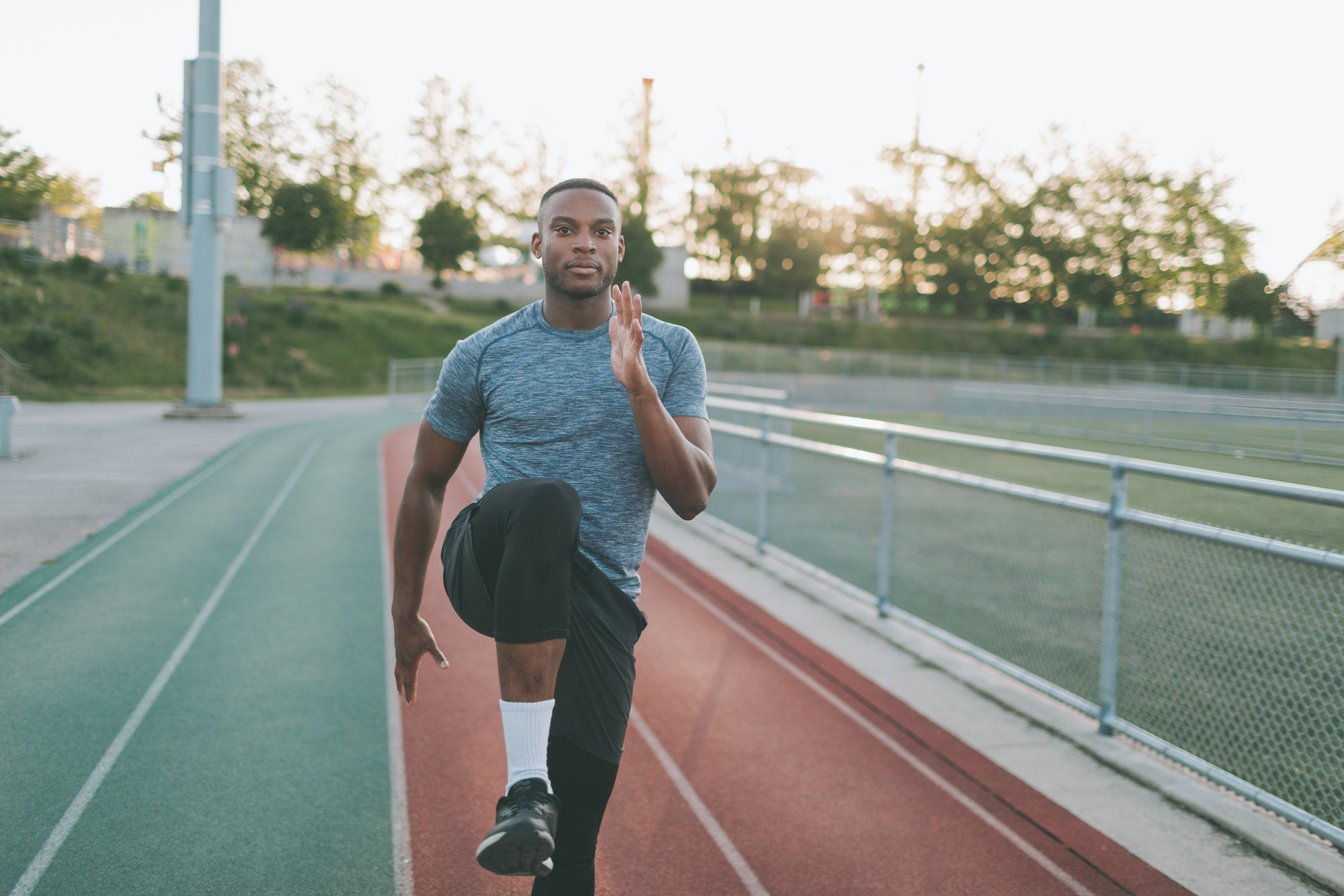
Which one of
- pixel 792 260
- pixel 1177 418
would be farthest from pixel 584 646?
pixel 792 260

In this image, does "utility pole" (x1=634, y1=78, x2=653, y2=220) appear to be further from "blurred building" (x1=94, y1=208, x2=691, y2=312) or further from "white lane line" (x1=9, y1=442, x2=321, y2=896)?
"white lane line" (x1=9, y1=442, x2=321, y2=896)

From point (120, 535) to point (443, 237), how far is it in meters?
53.9

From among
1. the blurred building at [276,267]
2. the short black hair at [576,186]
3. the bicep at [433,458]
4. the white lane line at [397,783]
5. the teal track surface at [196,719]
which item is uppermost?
the blurred building at [276,267]

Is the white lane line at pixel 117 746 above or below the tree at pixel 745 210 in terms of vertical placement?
below

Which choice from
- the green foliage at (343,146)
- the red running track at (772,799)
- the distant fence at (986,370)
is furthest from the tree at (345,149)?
the red running track at (772,799)

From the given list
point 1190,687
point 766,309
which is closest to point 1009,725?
point 1190,687

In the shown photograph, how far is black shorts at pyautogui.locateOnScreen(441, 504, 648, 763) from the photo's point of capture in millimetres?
2420

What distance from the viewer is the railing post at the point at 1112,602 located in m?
5.00

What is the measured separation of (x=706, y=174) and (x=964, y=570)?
69.9 meters

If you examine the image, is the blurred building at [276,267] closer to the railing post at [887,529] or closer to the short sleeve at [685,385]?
the railing post at [887,529]

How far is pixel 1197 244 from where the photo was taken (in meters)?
37.1

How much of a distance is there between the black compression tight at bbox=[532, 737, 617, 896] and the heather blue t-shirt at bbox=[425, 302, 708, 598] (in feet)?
1.30

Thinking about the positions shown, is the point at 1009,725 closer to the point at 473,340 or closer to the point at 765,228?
the point at 473,340

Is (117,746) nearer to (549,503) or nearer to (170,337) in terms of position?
(549,503)
